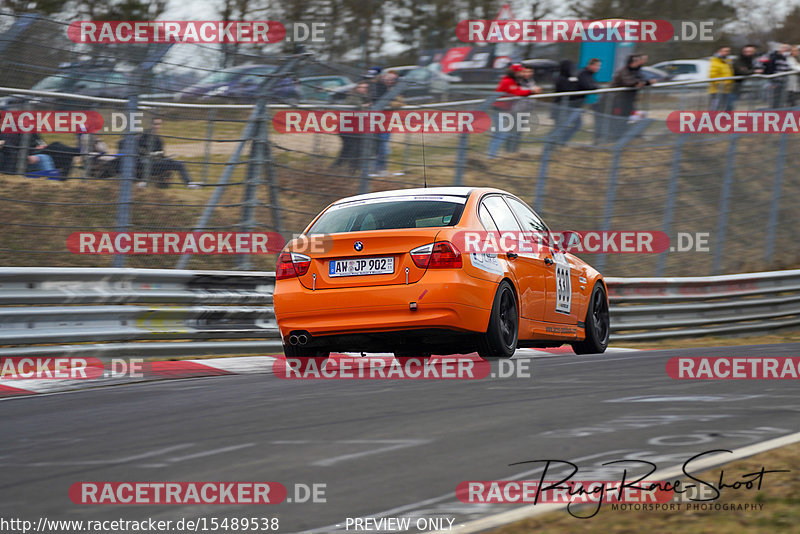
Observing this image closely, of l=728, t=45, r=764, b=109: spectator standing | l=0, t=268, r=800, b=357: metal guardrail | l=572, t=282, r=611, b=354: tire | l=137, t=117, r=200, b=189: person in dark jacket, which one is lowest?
l=572, t=282, r=611, b=354: tire

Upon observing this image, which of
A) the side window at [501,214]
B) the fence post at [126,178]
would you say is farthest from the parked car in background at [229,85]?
the side window at [501,214]

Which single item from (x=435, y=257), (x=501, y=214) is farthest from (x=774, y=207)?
(x=435, y=257)

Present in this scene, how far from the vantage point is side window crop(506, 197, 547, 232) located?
397 inches

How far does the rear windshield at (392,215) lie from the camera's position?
28.7 ft

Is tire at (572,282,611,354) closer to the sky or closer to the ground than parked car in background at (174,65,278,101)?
closer to the ground

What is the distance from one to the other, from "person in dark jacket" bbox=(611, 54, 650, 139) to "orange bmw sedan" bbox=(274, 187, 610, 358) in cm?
730

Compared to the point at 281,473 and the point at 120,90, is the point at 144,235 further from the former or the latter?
the point at 281,473

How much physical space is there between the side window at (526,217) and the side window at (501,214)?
0.58 feet

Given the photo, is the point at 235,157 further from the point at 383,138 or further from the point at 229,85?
the point at 383,138

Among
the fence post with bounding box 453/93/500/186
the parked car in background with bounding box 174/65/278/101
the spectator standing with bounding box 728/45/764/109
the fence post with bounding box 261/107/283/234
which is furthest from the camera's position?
the spectator standing with bounding box 728/45/764/109

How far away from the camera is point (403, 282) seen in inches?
328

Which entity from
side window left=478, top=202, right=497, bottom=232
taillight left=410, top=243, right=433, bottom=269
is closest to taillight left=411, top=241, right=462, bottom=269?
taillight left=410, top=243, right=433, bottom=269

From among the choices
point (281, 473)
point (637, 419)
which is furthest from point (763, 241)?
point (281, 473)

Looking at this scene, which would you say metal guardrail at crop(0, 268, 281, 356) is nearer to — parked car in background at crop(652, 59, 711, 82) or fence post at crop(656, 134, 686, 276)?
fence post at crop(656, 134, 686, 276)
